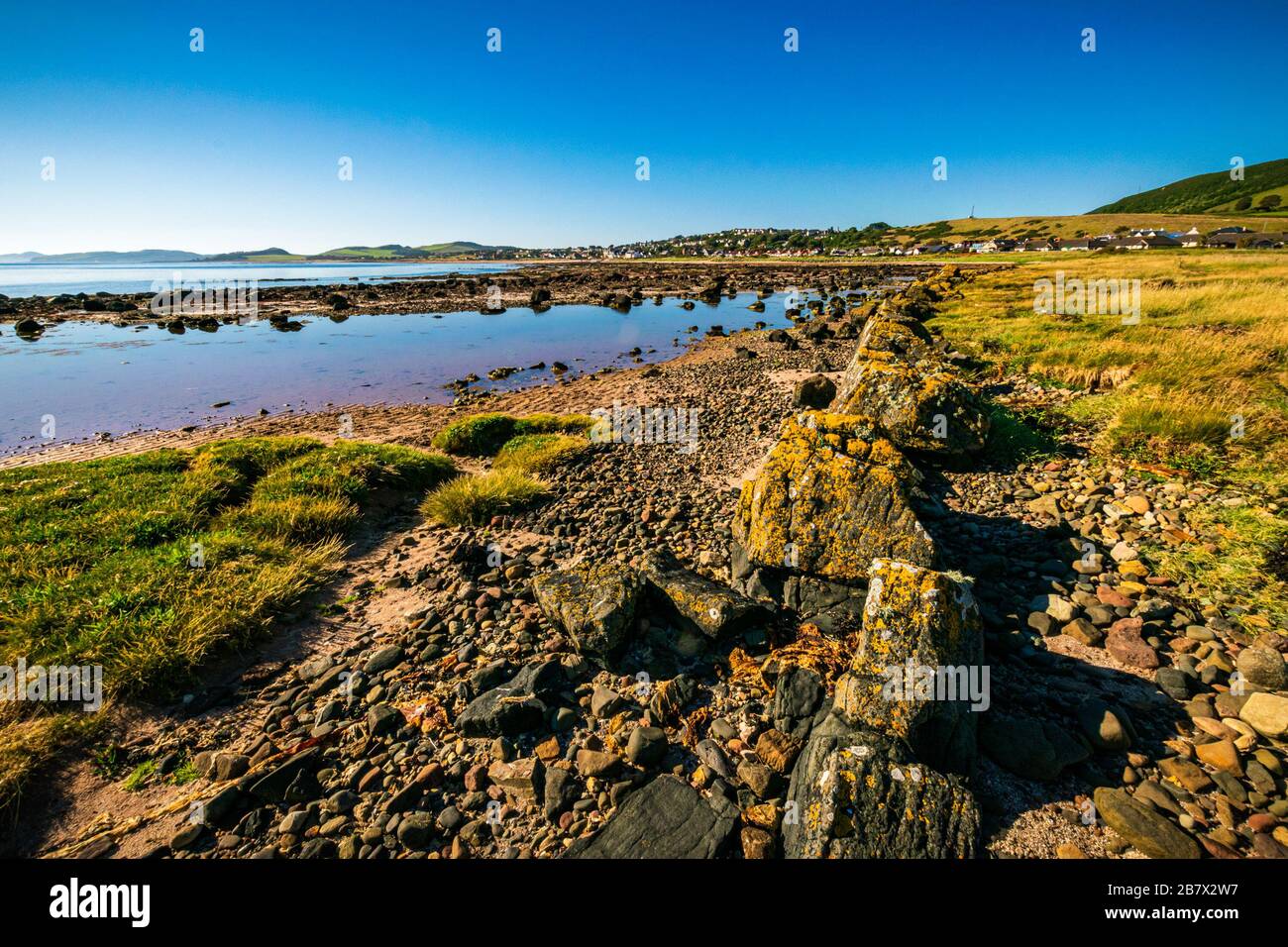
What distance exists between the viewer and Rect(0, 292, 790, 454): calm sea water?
2141 cm

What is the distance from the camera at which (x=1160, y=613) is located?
5.53 meters

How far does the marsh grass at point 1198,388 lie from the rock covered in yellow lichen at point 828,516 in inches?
139

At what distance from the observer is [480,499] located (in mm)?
10188

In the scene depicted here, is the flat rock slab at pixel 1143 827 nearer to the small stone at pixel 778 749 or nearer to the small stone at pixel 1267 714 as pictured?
the small stone at pixel 1267 714

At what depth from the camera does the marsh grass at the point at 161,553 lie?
5781mm

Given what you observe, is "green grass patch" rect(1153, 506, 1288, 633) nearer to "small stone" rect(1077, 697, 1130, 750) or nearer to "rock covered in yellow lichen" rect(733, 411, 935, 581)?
"small stone" rect(1077, 697, 1130, 750)

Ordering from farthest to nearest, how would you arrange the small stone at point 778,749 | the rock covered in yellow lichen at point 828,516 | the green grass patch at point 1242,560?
the rock covered in yellow lichen at point 828,516 < the green grass patch at point 1242,560 < the small stone at point 778,749

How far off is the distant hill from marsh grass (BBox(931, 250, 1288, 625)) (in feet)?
484

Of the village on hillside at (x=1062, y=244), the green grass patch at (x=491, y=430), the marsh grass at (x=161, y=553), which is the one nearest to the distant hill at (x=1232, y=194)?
the village on hillside at (x=1062, y=244)

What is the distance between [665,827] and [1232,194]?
230233mm
